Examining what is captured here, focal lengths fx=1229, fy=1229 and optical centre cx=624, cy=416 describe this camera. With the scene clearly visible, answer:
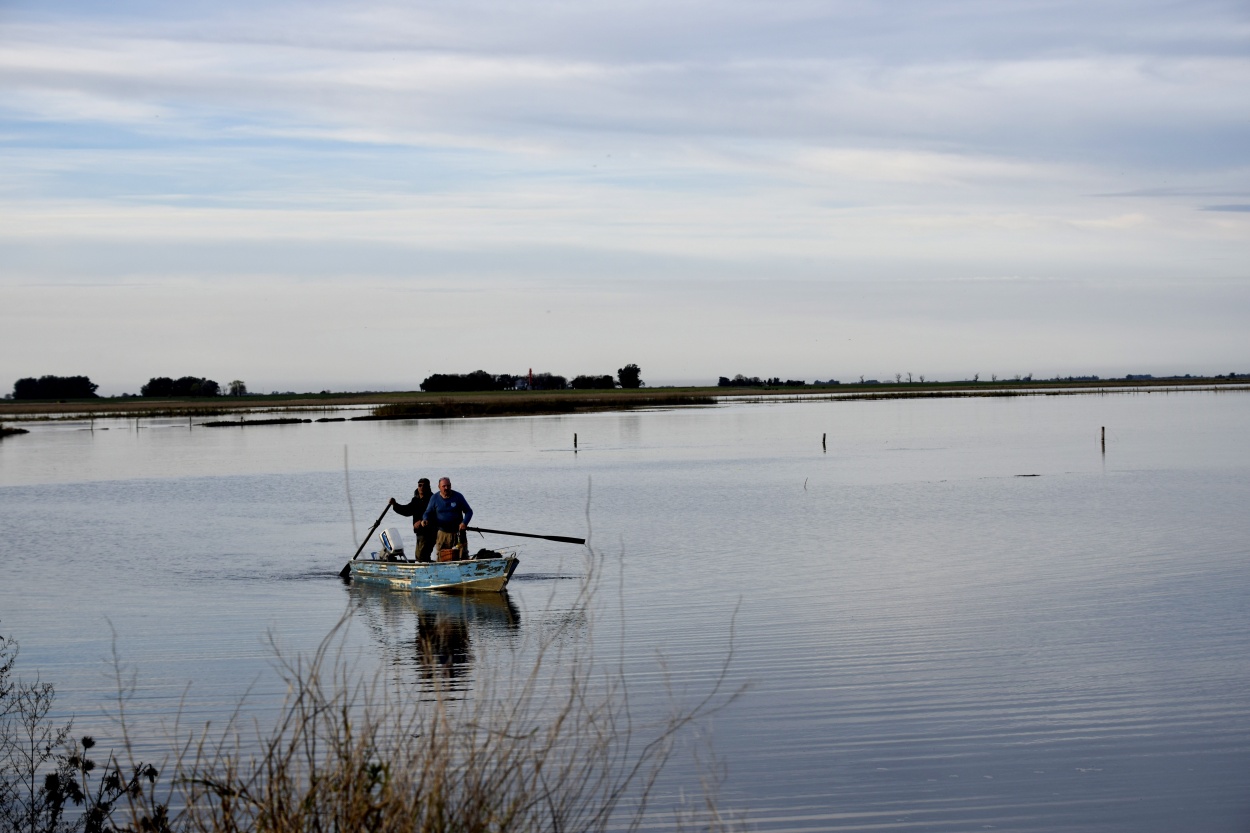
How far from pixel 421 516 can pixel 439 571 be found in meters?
1.16

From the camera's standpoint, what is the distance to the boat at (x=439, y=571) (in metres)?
19.6

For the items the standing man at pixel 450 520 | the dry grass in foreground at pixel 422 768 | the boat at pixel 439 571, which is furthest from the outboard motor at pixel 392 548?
the dry grass in foreground at pixel 422 768

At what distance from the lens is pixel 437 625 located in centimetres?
1716

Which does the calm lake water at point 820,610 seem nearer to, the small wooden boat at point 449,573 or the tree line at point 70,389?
the small wooden boat at point 449,573

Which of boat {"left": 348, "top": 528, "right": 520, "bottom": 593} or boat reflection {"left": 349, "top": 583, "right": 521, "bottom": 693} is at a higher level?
boat {"left": 348, "top": 528, "right": 520, "bottom": 593}

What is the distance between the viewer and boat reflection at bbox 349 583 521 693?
1448 cm

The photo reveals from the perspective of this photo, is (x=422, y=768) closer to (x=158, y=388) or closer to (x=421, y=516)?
(x=421, y=516)

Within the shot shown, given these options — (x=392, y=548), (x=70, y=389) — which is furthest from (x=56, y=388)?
(x=392, y=548)

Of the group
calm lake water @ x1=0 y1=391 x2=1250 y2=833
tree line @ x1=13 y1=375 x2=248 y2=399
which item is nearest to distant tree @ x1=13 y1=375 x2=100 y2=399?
tree line @ x1=13 y1=375 x2=248 y2=399

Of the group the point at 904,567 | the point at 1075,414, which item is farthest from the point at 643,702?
the point at 1075,414

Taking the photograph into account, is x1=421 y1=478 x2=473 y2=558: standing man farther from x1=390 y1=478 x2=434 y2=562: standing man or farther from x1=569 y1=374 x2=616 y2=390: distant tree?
x1=569 y1=374 x2=616 y2=390: distant tree

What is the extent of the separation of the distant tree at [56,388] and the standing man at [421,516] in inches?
5993

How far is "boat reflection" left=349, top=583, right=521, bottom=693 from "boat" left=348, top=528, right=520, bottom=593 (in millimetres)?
170

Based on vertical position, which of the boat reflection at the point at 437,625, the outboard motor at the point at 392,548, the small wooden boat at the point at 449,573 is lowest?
the boat reflection at the point at 437,625
